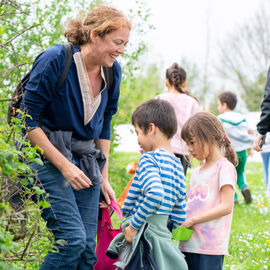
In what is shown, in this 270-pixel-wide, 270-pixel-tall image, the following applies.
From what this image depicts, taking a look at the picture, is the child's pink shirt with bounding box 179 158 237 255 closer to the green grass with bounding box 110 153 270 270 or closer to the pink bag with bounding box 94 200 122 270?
the pink bag with bounding box 94 200 122 270

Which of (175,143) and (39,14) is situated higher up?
(39,14)

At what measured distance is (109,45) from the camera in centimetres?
280

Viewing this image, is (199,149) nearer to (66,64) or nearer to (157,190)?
(157,190)

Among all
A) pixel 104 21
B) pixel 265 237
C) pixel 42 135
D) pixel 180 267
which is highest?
pixel 104 21

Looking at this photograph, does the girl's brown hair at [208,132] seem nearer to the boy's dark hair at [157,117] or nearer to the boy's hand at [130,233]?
the boy's dark hair at [157,117]

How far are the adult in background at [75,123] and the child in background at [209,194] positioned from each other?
2.04 ft

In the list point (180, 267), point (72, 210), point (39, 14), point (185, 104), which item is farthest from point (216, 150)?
point (39, 14)

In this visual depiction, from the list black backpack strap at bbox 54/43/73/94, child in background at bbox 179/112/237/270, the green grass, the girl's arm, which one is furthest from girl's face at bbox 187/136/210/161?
the green grass

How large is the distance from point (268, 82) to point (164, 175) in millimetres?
1360

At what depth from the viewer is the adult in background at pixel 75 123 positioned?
2.64 metres

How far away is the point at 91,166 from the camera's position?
9.60 feet

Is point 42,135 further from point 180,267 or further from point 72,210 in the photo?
point 180,267

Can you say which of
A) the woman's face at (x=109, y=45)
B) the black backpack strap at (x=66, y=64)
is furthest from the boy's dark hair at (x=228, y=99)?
the black backpack strap at (x=66, y=64)

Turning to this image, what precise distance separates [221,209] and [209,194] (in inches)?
5.9
